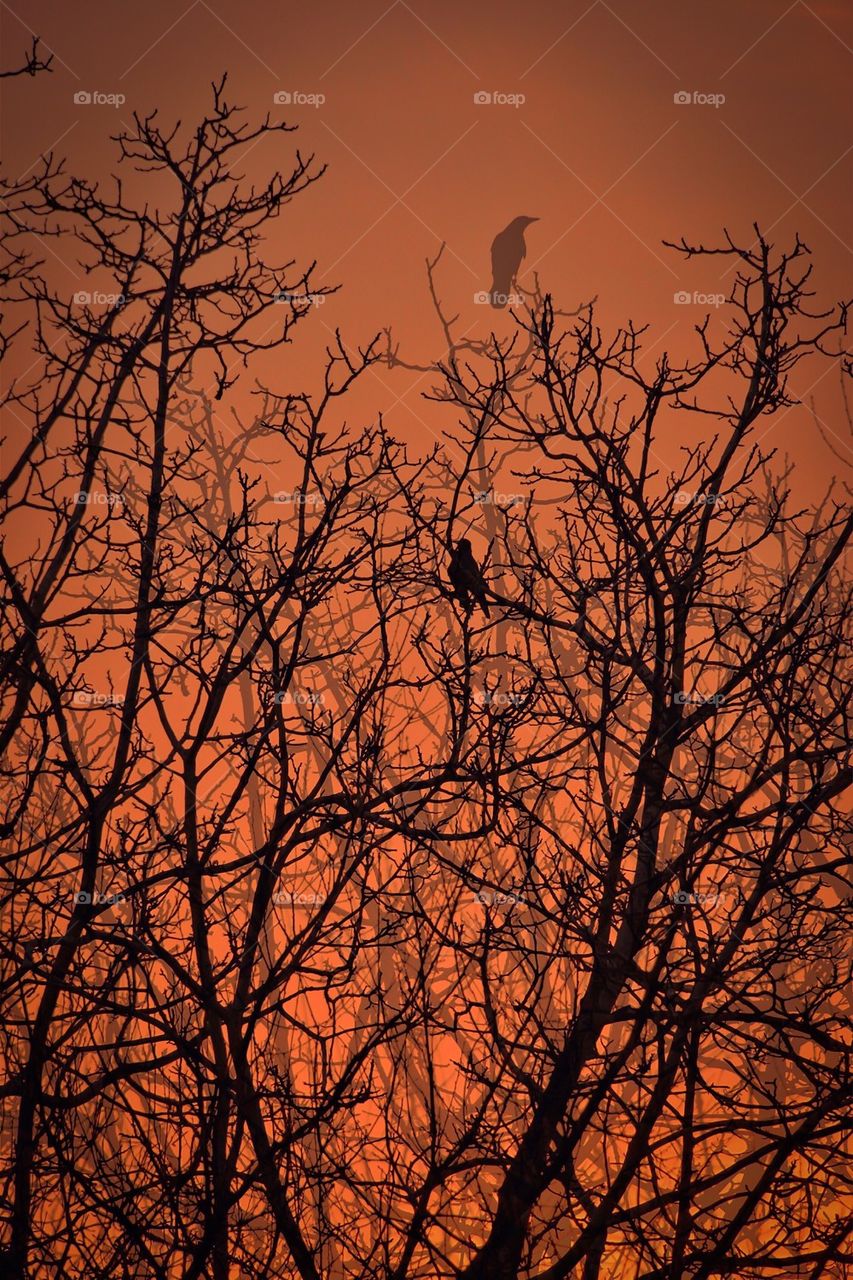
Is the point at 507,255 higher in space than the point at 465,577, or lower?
higher

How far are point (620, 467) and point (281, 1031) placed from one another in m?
4.58

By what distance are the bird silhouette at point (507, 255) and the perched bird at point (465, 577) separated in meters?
3.16

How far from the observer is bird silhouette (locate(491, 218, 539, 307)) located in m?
6.71

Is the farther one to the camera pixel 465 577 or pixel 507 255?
pixel 507 255

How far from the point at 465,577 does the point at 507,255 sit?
3540 millimetres

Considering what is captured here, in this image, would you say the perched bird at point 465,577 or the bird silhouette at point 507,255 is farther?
the bird silhouette at point 507,255

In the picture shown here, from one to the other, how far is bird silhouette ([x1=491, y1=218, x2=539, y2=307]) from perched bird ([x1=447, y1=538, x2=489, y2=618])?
10.4 ft

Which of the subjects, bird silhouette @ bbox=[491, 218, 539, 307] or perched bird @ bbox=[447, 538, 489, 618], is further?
bird silhouette @ bbox=[491, 218, 539, 307]

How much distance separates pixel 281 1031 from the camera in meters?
6.96

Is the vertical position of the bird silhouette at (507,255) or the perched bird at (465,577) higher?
the bird silhouette at (507,255)

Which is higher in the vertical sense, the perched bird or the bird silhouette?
the bird silhouette

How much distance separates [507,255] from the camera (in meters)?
6.71

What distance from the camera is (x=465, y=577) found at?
12.8ft

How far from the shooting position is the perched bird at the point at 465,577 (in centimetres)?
378
